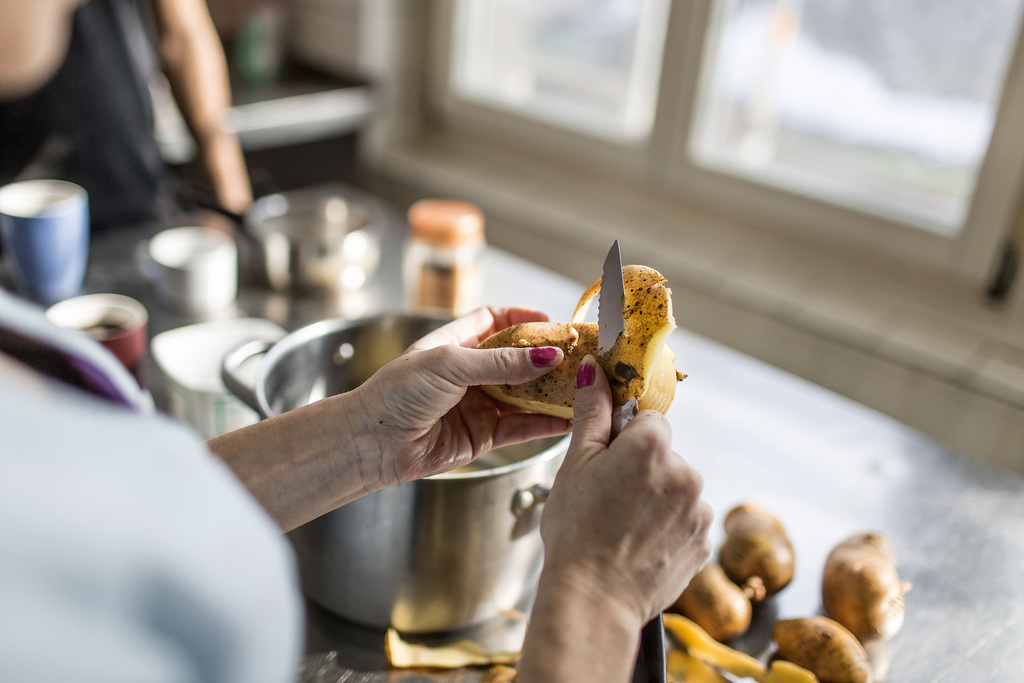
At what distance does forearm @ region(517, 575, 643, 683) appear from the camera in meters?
0.49

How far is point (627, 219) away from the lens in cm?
221

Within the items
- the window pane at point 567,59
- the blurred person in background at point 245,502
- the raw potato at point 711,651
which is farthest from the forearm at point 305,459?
the window pane at point 567,59

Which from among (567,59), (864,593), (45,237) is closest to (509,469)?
(864,593)

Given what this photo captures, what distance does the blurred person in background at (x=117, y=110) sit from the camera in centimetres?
148

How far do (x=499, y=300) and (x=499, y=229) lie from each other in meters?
1.02

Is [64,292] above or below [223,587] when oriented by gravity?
below

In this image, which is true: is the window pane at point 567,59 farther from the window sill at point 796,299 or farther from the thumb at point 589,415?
the thumb at point 589,415

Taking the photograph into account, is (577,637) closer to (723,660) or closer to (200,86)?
(723,660)

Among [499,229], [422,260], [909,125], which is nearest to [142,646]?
[422,260]

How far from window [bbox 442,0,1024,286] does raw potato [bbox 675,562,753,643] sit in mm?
1286

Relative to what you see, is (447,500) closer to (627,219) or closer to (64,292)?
(64,292)

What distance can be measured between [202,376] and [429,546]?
417 mm

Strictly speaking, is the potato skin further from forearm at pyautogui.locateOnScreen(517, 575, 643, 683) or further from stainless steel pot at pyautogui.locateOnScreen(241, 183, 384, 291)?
stainless steel pot at pyautogui.locateOnScreen(241, 183, 384, 291)

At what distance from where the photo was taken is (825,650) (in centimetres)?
70
